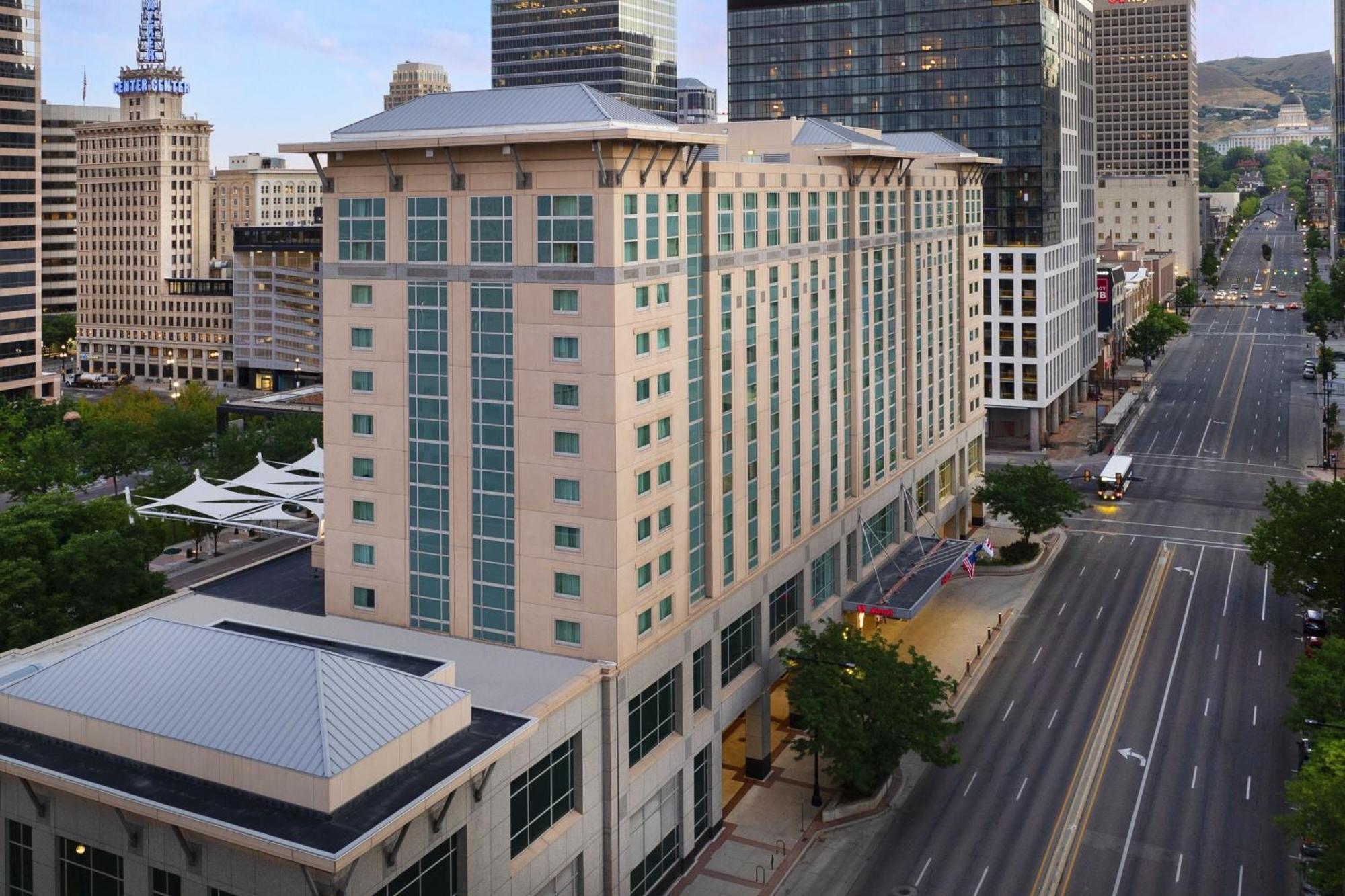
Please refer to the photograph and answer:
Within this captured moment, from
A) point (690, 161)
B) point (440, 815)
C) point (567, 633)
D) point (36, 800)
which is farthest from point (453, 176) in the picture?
point (36, 800)

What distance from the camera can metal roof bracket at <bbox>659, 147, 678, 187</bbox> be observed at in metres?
54.8

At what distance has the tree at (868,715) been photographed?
197 ft

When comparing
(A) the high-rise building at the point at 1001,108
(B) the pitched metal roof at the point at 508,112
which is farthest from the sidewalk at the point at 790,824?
(A) the high-rise building at the point at 1001,108

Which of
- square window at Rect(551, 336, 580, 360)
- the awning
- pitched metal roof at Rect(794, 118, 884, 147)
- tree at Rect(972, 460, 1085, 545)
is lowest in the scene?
the awning

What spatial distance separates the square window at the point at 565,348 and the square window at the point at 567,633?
10.8m

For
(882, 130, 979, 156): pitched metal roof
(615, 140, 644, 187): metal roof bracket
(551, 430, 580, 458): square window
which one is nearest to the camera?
(615, 140, 644, 187): metal roof bracket

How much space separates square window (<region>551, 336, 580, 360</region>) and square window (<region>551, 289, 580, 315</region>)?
3.39 feet

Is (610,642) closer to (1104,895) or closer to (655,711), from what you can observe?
(655,711)

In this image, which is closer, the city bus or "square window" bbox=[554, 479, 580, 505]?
"square window" bbox=[554, 479, 580, 505]

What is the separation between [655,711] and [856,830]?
39.7 feet

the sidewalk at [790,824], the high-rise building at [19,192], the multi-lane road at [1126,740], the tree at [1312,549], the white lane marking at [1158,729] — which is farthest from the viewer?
the high-rise building at [19,192]

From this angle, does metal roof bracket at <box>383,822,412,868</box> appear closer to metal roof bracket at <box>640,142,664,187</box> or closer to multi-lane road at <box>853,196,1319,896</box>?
multi-lane road at <box>853,196,1319,896</box>

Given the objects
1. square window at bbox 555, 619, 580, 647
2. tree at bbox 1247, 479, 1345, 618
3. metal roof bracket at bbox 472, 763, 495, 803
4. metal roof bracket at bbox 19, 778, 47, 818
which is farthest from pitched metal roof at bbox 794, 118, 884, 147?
metal roof bracket at bbox 19, 778, 47, 818

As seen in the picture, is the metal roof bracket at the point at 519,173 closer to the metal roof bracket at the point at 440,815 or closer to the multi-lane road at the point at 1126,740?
the metal roof bracket at the point at 440,815
